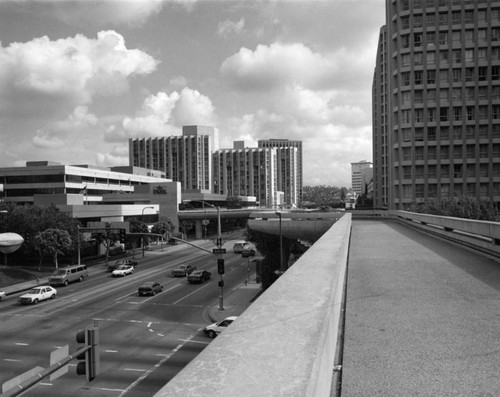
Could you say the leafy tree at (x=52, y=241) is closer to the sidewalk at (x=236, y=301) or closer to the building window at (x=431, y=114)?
the sidewalk at (x=236, y=301)

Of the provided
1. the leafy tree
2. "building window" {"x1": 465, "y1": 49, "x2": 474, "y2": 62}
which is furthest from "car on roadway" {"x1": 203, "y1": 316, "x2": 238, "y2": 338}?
"building window" {"x1": 465, "y1": 49, "x2": 474, "y2": 62}

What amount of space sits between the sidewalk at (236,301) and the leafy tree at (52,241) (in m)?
24.7

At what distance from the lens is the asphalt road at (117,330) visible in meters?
18.3

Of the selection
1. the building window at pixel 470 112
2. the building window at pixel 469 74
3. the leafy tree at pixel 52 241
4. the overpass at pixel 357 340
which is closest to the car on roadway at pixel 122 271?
the leafy tree at pixel 52 241

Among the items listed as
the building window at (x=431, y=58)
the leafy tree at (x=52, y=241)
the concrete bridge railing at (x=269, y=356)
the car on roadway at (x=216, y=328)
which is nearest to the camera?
the concrete bridge railing at (x=269, y=356)

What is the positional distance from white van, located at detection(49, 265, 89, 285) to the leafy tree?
219 inches

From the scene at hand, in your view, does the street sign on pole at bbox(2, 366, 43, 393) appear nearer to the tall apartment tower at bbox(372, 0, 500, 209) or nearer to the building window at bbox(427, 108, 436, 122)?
the tall apartment tower at bbox(372, 0, 500, 209)

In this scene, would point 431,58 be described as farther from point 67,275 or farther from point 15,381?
point 15,381

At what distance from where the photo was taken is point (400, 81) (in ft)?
228

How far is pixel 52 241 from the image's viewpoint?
2060 inches

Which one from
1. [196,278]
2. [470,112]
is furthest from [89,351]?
[470,112]

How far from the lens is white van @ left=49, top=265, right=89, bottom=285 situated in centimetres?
4525

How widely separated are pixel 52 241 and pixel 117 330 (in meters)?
30.7

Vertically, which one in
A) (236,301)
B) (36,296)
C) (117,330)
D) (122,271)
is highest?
(36,296)
